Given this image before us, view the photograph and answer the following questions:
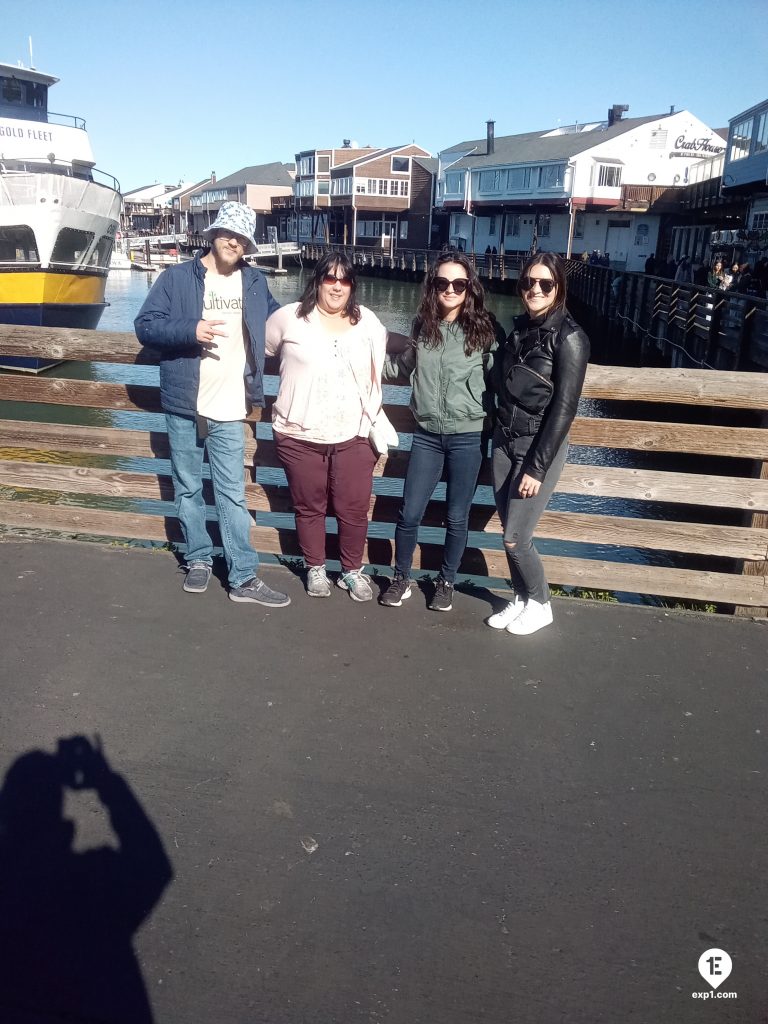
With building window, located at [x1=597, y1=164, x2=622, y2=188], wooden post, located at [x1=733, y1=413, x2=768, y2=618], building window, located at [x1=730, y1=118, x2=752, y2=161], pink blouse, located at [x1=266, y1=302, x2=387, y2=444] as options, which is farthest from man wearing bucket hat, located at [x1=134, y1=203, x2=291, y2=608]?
building window, located at [x1=597, y1=164, x2=622, y2=188]

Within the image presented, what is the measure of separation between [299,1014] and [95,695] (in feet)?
5.94

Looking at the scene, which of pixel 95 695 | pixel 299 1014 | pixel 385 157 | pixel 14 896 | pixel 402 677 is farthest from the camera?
pixel 385 157

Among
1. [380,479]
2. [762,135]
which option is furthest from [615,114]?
[380,479]

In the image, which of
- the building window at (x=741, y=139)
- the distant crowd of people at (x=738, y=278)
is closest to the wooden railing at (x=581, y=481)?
the distant crowd of people at (x=738, y=278)

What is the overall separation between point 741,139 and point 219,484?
131 feet

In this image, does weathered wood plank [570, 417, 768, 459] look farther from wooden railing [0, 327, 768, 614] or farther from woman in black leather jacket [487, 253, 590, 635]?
woman in black leather jacket [487, 253, 590, 635]

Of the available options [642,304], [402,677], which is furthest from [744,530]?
[642,304]

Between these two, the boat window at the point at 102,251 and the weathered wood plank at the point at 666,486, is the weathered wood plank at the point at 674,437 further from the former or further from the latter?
the boat window at the point at 102,251

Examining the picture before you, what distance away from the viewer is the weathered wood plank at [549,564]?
4.57 m

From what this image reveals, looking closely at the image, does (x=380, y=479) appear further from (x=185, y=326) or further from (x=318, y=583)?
(x=185, y=326)

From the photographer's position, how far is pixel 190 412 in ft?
14.0

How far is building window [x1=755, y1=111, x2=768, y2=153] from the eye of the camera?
32.9m

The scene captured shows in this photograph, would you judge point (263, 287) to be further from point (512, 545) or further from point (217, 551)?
point (217, 551)

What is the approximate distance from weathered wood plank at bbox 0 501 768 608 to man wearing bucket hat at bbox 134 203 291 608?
61 centimetres
